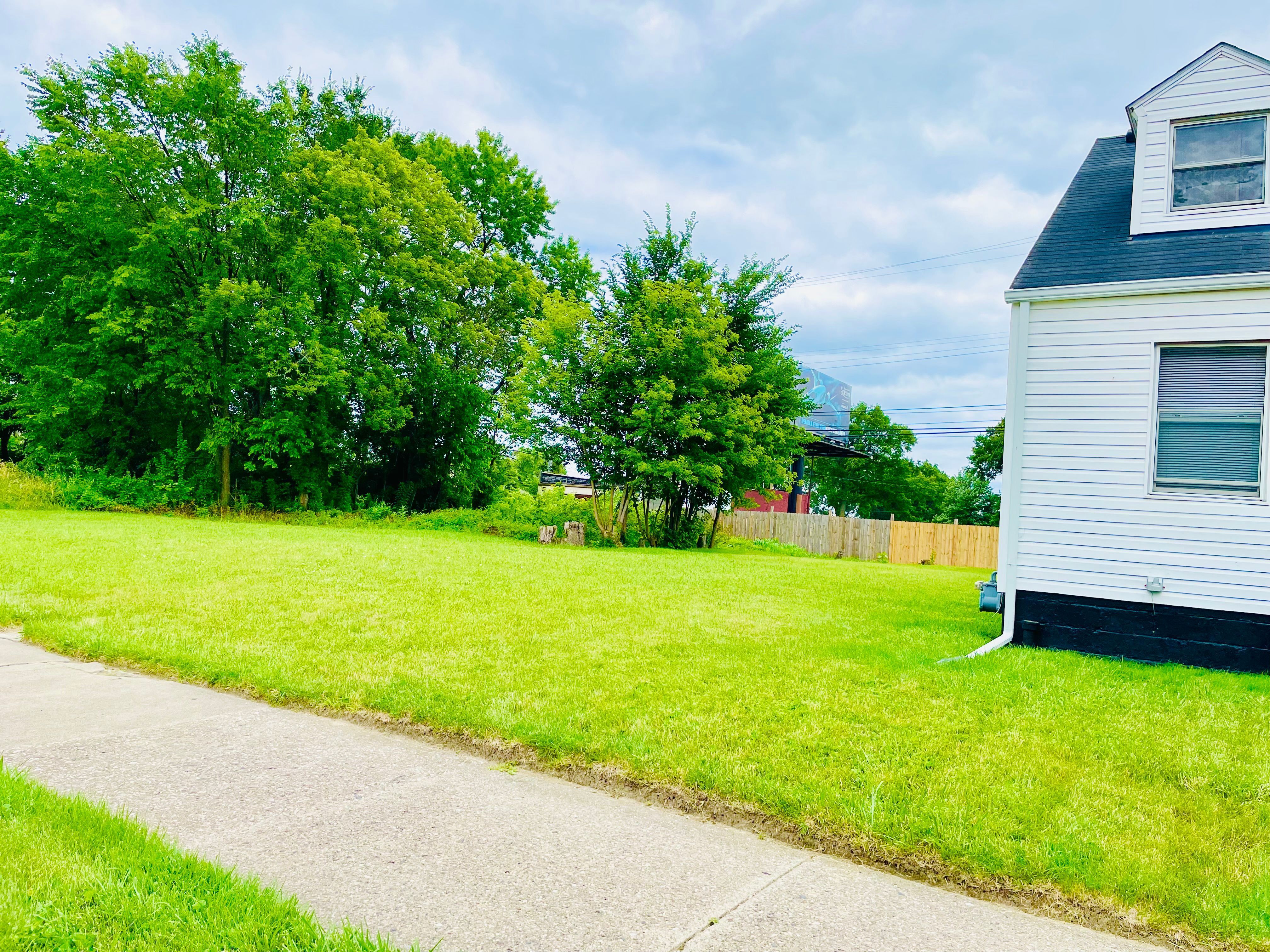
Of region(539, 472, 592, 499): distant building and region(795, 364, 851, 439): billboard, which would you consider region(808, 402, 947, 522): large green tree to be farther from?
region(539, 472, 592, 499): distant building

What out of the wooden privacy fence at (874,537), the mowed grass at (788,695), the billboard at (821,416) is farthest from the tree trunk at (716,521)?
the mowed grass at (788,695)

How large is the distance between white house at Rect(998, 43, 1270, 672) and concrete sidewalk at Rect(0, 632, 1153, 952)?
5100 mm

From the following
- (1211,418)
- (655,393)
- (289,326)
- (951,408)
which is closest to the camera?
(1211,418)

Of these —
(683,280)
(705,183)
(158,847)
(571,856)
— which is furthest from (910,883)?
(705,183)

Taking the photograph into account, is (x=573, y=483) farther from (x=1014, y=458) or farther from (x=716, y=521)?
(x=1014, y=458)

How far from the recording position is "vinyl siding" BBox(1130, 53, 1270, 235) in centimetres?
655

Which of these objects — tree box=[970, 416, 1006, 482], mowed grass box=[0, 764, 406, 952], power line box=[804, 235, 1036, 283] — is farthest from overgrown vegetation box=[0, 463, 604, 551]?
tree box=[970, 416, 1006, 482]

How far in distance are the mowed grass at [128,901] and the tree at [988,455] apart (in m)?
43.2

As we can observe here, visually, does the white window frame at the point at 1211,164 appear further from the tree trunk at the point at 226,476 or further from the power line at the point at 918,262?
the power line at the point at 918,262

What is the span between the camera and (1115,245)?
693 centimetres

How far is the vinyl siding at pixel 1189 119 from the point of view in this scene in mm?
6551

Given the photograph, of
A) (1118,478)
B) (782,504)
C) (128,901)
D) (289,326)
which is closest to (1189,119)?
(1118,478)

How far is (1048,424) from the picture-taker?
22.5 ft

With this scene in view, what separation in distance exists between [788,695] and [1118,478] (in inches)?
165
